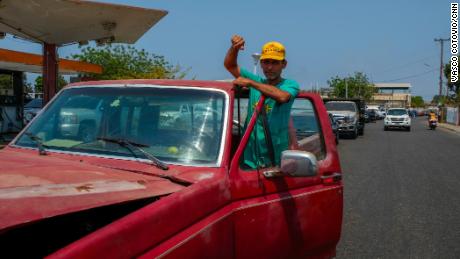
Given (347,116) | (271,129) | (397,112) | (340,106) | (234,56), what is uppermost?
(234,56)

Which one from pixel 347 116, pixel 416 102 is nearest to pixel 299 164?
pixel 347 116

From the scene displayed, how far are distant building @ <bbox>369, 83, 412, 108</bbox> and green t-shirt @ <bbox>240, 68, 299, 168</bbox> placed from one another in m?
113

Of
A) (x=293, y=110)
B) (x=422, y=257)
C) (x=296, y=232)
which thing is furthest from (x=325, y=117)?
(x=422, y=257)

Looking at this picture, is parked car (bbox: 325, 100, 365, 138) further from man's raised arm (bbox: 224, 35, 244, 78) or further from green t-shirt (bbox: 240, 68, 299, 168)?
green t-shirt (bbox: 240, 68, 299, 168)

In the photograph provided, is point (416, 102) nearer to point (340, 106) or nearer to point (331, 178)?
point (340, 106)

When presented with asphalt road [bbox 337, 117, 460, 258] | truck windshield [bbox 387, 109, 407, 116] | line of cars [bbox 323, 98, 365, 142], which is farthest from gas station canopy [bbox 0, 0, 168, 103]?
truck windshield [bbox 387, 109, 407, 116]

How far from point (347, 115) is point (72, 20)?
1735 centimetres

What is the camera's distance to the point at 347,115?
25.4 meters

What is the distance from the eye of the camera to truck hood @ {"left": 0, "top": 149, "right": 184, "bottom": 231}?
2041 mm

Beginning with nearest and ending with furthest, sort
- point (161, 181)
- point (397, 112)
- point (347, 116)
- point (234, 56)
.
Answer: point (161, 181), point (234, 56), point (347, 116), point (397, 112)

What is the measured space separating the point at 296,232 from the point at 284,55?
122 cm

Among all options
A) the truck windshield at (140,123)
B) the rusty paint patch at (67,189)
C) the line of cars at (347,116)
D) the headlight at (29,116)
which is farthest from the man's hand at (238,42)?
the line of cars at (347,116)

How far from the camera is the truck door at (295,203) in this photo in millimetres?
2977

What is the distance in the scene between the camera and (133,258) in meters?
2.14
